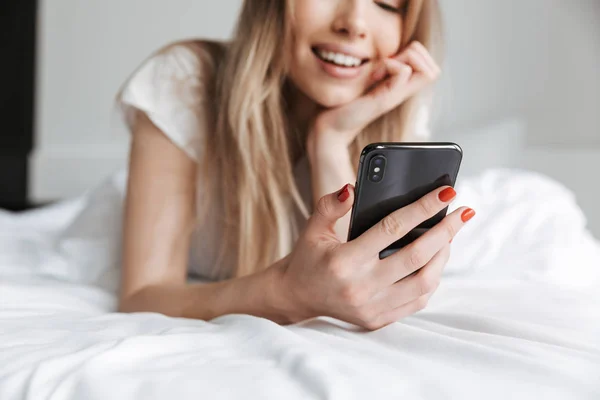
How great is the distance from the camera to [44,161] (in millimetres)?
Answer: 3150

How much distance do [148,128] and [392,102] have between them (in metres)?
0.44

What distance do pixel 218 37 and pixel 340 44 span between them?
1.96m

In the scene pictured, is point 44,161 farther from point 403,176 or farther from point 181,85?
point 403,176

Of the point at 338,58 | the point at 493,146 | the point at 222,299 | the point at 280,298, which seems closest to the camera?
the point at 280,298

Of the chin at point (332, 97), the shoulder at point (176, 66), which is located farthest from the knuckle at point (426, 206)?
the shoulder at point (176, 66)

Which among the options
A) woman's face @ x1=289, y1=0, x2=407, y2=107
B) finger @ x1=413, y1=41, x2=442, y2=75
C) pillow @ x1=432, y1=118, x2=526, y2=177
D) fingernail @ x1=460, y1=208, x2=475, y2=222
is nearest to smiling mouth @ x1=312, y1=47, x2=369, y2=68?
woman's face @ x1=289, y1=0, x2=407, y2=107

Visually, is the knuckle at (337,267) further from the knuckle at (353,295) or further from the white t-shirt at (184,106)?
the white t-shirt at (184,106)

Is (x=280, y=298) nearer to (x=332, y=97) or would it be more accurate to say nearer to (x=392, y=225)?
(x=392, y=225)

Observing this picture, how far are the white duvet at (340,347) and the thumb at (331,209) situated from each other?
4.8 inches

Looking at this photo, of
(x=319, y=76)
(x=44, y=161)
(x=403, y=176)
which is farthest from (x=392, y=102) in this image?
(x=44, y=161)

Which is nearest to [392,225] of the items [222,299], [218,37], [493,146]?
[222,299]

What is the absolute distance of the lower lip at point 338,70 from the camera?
1193 mm

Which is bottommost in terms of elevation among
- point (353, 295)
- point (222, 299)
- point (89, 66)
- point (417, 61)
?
point (89, 66)

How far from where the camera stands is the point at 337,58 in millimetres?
1195
